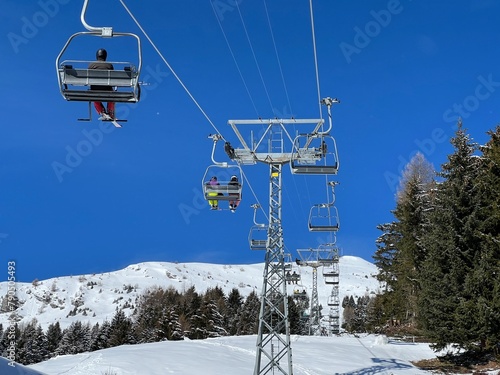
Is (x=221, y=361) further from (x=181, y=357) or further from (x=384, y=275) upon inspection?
(x=384, y=275)

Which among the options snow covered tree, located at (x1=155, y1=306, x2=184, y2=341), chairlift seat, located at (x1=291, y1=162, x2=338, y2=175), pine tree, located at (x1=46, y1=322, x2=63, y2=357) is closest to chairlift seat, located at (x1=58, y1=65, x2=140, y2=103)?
chairlift seat, located at (x1=291, y1=162, x2=338, y2=175)

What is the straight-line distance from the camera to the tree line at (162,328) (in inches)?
2761

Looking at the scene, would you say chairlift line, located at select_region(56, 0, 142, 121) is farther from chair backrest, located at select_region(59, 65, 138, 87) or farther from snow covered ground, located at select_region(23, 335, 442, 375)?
snow covered ground, located at select_region(23, 335, 442, 375)

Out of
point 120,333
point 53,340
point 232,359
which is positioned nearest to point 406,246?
point 232,359

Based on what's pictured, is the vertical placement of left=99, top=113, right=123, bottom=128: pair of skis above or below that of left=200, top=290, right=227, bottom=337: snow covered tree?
above

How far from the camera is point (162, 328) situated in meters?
70.1

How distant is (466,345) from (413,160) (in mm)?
31502

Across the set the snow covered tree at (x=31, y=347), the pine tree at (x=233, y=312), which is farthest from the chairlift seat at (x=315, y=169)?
the pine tree at (x=233, y=312)

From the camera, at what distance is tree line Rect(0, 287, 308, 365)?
70.1m

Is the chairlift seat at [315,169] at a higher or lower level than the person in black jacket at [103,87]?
higher

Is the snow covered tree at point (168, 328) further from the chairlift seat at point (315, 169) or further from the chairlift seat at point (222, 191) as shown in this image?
the chairlift seat at point (315, 169)

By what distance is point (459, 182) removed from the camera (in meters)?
25.3

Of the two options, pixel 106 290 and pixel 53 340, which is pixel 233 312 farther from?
pixel 106 290

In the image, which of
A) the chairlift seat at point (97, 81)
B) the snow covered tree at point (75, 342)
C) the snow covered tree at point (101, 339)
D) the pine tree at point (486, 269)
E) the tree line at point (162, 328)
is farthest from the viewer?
the snow covered tree at point (75, 342)
